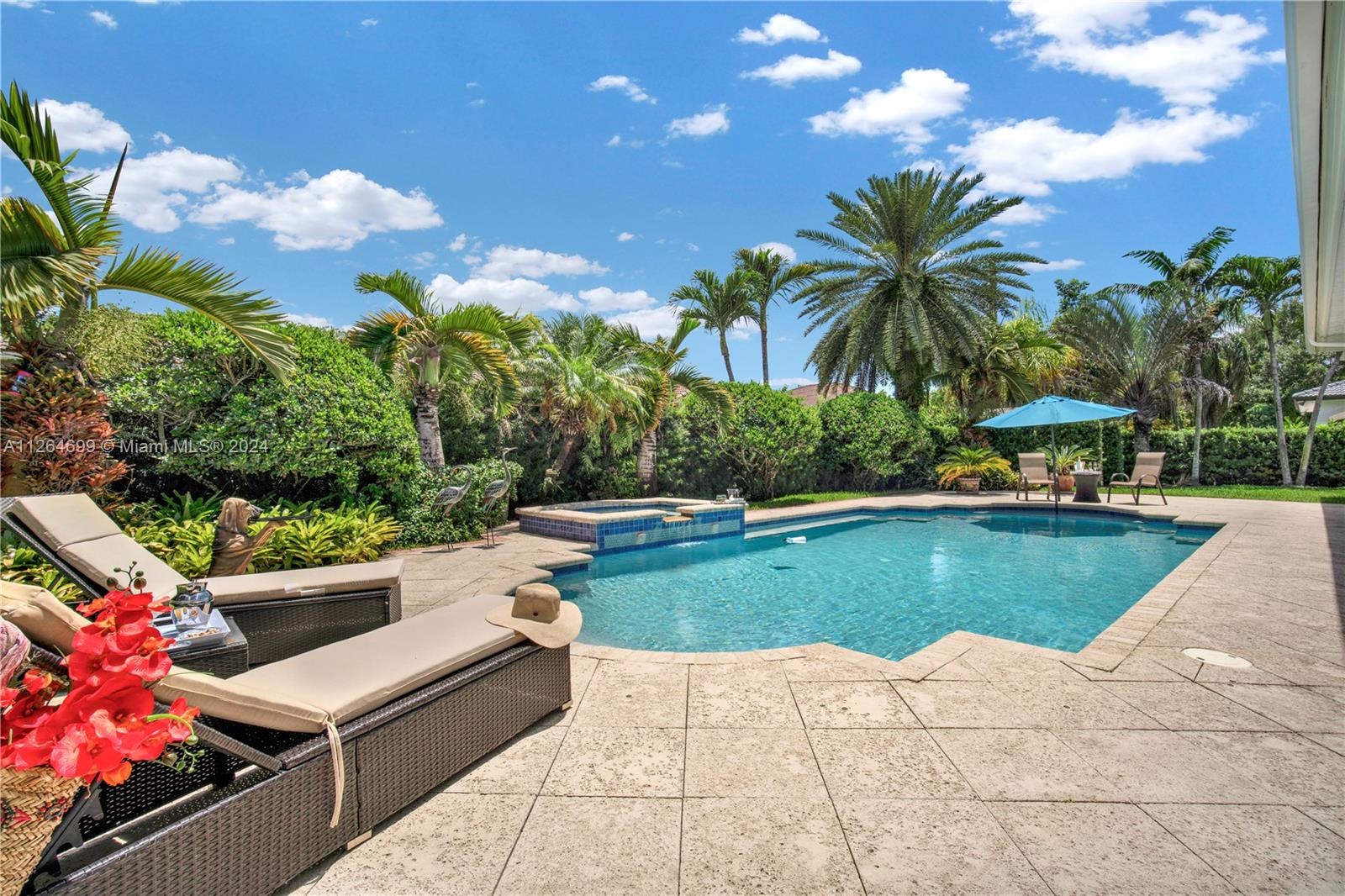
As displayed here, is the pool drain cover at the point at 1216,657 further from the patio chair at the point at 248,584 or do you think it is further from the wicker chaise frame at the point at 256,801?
the patio chair at the point at 248,584

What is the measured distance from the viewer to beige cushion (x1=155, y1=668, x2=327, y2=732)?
1761 mm

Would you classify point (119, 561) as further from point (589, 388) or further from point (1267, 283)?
point (1267, 283)

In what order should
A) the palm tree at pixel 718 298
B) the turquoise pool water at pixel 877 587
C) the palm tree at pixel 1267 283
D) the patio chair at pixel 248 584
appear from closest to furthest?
the patio chair at pixel 248 584
the turquoise pool water at pixel 877 587
the palm tree at pixel 1267 283
the palm tree at pixel 718 298

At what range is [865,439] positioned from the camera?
15875 mm

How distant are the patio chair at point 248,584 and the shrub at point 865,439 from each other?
1359 centimetres

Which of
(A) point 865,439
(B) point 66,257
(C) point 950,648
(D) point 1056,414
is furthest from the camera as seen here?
(A) point 865,439

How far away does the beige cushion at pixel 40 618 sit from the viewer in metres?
1.71

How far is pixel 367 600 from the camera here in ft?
13.2

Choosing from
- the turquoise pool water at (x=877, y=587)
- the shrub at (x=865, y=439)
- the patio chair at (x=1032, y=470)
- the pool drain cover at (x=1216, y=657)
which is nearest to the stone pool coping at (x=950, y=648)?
the pool drain cover at (x=1216, y=657)

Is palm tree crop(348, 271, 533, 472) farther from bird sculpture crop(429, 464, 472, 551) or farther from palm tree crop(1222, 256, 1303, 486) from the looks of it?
palm tree crop(1222, 256, 1303, 486)

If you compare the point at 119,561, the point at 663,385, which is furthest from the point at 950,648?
the point at 663,385

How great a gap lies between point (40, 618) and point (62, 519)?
2644 millimetres

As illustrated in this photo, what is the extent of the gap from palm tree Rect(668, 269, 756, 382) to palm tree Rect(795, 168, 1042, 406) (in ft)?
11.6

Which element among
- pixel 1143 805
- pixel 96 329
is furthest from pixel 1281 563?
pixel 96 329
